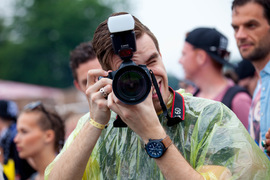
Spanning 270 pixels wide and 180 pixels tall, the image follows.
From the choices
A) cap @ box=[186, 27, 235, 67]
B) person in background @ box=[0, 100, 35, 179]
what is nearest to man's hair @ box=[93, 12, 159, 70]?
cap @ box=[186, 27, 235, 67]

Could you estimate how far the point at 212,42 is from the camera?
3.65m

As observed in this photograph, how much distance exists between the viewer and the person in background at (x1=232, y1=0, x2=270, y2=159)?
2.49 metres

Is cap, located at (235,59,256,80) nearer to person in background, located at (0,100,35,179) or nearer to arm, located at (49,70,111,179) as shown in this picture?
person in background, located at (0,100,35,179)

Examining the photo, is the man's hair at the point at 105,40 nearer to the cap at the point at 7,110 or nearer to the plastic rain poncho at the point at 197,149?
the plastic rain poncho at the point at 197,149

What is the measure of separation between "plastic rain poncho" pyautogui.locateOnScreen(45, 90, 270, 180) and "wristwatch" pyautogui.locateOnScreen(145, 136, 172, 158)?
211mm

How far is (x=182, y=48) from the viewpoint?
153 inches

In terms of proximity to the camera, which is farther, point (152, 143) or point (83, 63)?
point (83, 63)

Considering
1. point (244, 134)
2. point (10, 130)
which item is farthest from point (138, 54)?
point (10, 130)

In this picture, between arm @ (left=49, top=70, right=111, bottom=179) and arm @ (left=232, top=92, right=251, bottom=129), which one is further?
arm @ (left=232, top=92, right=251, bottom=129)

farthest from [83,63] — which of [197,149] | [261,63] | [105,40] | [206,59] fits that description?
[197,149]

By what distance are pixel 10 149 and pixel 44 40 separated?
30.2 m

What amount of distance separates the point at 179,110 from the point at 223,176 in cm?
37

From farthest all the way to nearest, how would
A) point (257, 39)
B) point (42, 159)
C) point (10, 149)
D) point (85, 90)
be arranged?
1. point (10, 149)
2. point (42, 159)
3. point (85, 90)
4. point (257, 39)

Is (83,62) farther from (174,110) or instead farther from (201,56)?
(174,110)
